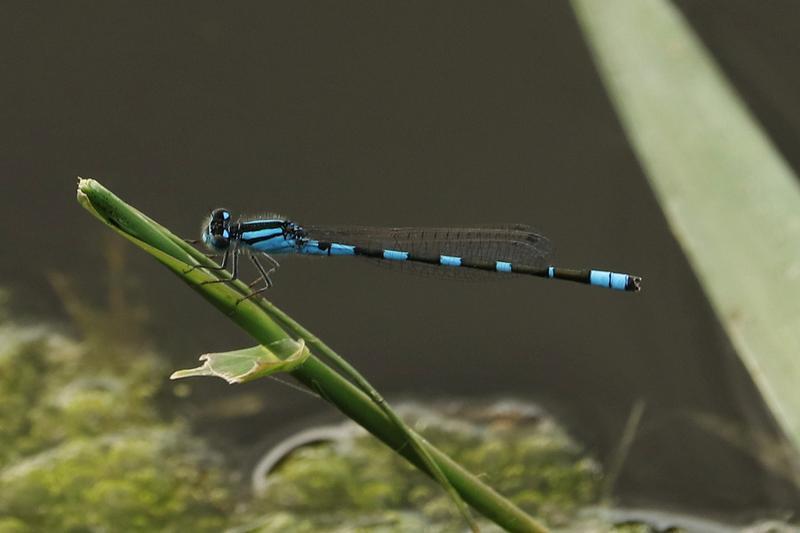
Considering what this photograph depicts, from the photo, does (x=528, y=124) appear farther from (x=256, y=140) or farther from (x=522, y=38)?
(x=256, y=140)

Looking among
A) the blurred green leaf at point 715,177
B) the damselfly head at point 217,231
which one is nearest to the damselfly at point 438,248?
the damselfly head at point 217,231

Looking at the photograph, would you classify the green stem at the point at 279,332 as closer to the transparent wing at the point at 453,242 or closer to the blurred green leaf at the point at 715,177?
the blurred green leaf at the point at 715,177

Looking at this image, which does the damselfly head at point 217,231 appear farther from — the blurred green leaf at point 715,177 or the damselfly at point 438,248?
the blurred green leaf at point 715,177

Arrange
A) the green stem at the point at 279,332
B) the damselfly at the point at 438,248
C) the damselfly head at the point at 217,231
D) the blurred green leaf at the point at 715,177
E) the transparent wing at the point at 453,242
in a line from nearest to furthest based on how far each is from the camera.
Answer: the green stem at the point at 279,332 < the blurred green leaf at the point at 715,177 < the damselfly head at the point at 217,231 < the damselfly at the point at 438,248 < the transparent wing at the point at 453,242

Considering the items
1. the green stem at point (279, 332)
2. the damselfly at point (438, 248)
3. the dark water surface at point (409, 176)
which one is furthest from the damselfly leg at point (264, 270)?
the green stem at point (279, 332)

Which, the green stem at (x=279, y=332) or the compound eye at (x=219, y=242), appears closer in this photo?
the green stem at (x=279, y=332)

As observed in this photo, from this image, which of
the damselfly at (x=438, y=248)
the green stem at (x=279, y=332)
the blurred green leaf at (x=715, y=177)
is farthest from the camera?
the damselfly at (x=438, y=248)

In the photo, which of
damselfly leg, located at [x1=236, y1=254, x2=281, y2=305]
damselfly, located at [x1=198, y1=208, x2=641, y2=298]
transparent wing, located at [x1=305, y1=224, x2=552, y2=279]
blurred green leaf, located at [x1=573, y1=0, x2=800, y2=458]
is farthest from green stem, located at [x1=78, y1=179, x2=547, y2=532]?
transparent wing, located at [x1=305, y1=224, x2=552, y2=279]

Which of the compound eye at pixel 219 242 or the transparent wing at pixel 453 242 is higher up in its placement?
the transparent wing at pixel 453 242
